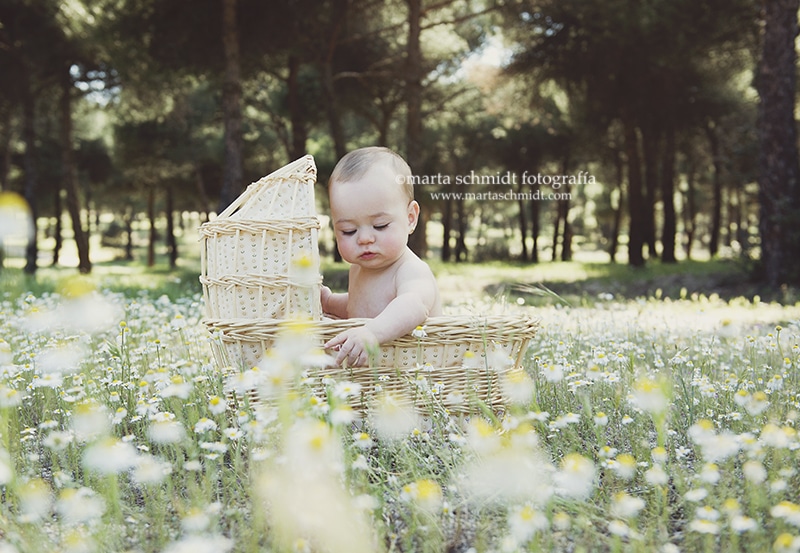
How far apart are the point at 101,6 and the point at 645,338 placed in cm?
1130

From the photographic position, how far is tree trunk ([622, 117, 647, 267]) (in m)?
17.4

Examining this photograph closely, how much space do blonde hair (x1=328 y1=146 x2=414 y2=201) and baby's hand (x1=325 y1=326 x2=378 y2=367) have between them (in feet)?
2.59

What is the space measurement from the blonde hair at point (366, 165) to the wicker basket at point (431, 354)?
75cm

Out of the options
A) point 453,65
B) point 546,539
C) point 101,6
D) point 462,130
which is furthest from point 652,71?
point 546,539

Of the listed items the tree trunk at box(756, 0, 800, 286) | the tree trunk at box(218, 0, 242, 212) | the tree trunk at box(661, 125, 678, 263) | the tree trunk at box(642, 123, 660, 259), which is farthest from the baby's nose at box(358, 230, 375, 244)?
the tree trunk at box(661, 125, 678, 263)

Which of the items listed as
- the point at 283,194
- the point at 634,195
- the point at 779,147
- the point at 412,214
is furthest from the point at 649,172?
the point at 283,194

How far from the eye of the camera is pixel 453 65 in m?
17.2

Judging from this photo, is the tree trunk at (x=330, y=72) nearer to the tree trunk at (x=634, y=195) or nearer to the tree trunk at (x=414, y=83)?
the tree trunk at (x=414, y=83)

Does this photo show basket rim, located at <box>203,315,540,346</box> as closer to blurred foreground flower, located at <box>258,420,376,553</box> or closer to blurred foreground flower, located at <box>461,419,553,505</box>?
blurred foreground flower, located at <box>461,419,553,505</box>

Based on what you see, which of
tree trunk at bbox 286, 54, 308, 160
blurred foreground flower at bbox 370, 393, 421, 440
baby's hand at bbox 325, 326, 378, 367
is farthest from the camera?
tree trunk at bbox 286, 54, 308, 160

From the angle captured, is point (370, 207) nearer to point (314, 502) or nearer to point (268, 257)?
point (268, 257)

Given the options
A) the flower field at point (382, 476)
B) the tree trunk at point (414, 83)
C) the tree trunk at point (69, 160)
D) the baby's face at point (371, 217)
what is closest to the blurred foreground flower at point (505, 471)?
the flower field at point (382, 476)

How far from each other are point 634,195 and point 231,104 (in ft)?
37.6

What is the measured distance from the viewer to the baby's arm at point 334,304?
362 cm
